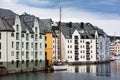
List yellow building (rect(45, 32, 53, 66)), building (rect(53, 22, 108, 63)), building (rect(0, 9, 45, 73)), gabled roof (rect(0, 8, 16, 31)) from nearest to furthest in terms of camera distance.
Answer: building (rect(0, 9, 45, 73))
gabled roof (rect(0, 8, 16, 31))
yellow building (rect(45, 32, 53, 66))
building (rect(53, 22, 108, 63))

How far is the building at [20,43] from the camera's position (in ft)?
348

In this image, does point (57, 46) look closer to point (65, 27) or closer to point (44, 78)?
point (65, 27)

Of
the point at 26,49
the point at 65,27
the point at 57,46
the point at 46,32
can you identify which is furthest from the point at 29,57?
the point at 65,27

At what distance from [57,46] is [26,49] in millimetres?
62356

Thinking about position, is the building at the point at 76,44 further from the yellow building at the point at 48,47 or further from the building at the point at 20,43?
the building at the point at 20,43

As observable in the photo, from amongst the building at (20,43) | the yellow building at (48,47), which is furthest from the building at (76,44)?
the building at (20,43)

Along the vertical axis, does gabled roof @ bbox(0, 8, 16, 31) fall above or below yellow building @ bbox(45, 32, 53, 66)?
above

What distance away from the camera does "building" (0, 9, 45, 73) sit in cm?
10619

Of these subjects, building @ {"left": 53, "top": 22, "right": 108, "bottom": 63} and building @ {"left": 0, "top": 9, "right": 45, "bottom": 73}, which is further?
building @ {"left": 53, "top": 22, "right": 108, "bottom": 63}

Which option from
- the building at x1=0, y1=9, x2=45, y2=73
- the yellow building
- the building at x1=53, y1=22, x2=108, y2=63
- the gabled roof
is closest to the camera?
the building at x1=0, y1=9, x2=45, y2=73

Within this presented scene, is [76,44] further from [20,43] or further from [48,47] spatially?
[20,43]

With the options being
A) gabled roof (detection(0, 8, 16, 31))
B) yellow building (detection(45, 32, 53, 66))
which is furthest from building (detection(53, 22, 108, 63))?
gabled roof (detection(0, 8, 16, 31))

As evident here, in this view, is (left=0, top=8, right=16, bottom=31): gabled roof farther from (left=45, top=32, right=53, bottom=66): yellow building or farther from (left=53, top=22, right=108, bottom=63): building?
(left=53, top=22, right=108, bottom=63): building

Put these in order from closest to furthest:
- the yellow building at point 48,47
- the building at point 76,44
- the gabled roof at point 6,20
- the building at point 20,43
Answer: the building at point 20,43
the gabled roof at point 6,20
the yellow building at point 48,47
the building at point 76,44
